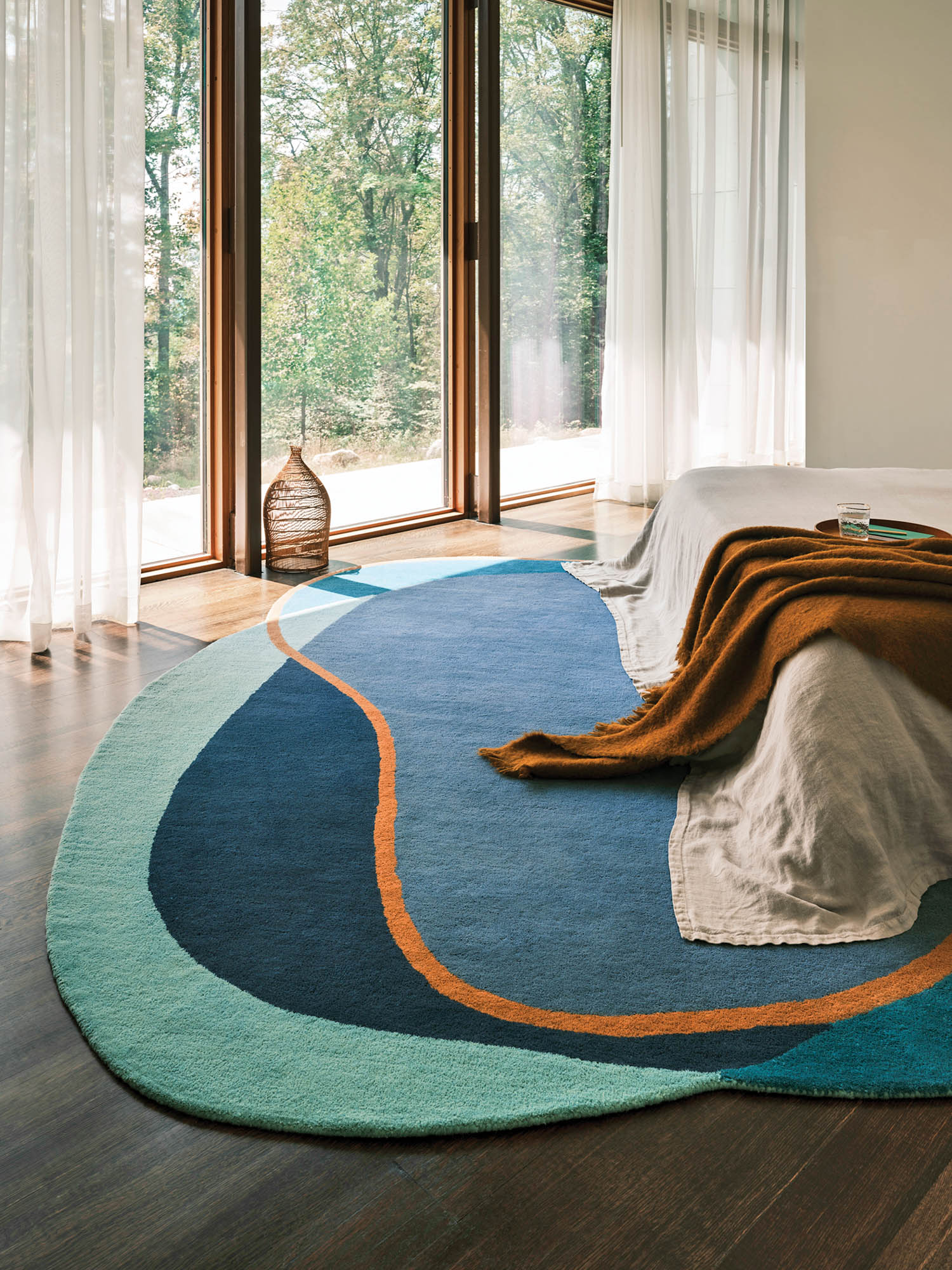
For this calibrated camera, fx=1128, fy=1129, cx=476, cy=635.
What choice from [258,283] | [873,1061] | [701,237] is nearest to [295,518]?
[258,283]

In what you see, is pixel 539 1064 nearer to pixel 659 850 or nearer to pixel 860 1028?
pixel 860 1028

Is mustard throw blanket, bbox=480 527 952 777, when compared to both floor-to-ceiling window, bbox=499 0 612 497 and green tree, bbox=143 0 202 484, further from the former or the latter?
floor-to-ceiling window, bbox=499 0 612 497

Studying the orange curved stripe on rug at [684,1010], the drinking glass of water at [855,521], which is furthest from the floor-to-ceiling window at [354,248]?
the orange curved stripe on rug at [684,1010]

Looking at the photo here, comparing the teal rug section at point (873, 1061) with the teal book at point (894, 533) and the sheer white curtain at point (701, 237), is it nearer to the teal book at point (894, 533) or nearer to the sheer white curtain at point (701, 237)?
the teal book at point (894, 533)

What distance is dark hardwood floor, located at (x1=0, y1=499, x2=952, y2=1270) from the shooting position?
1.24 m

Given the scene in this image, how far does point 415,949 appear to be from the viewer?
70.7 inches

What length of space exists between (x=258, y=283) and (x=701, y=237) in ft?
9.04

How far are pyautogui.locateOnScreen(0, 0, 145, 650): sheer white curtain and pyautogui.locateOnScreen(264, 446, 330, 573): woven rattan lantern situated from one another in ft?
2.23

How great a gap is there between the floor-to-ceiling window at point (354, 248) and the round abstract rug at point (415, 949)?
197 centimetres

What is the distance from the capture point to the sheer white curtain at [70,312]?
316 cm

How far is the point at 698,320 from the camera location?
5.93 metres

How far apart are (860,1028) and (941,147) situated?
14.6 feet

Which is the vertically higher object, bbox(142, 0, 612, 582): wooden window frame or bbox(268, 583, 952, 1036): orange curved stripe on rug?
bbox(142, 0, 612, 582): wooden window frame

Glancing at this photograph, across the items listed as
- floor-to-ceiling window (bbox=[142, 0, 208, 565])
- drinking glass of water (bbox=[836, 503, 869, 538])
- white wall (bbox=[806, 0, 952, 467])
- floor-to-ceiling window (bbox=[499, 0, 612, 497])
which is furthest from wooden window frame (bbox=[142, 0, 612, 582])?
drinking glass of water (bbox=[836, 503, 869, 538])
